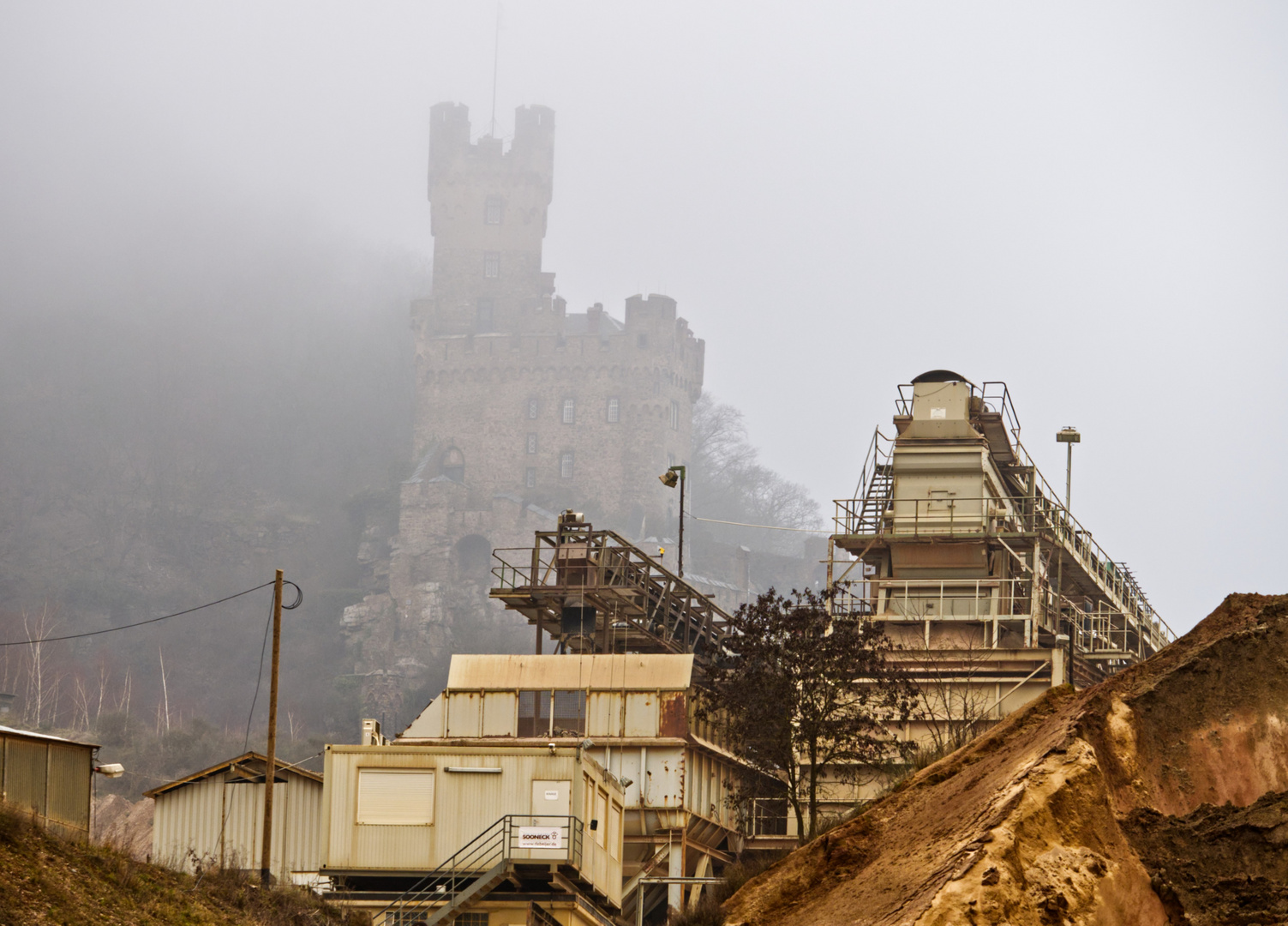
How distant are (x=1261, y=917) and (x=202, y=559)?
157 meters

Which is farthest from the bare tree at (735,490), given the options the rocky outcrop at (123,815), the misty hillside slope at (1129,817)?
the misty hillside slope at (1129,817)

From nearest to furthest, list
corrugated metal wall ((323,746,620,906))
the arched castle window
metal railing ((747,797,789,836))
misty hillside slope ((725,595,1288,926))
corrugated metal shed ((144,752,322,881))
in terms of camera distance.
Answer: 1. misty hillside slope ((725,595,1288,926))
2. corrugated metal wall ((323,746,620,906))
3. corrugated metal shed ((144,752,322,881))
4. metal railing ((747,797,789,836))
5. the arched castle window

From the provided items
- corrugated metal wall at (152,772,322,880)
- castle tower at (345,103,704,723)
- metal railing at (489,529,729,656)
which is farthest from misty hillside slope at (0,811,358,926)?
castle tower at (345,103,704,723)

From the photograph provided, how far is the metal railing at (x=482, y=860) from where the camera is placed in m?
28.8

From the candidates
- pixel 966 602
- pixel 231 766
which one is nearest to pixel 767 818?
pixel 966 602

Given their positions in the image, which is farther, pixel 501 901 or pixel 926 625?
pixel 926 625

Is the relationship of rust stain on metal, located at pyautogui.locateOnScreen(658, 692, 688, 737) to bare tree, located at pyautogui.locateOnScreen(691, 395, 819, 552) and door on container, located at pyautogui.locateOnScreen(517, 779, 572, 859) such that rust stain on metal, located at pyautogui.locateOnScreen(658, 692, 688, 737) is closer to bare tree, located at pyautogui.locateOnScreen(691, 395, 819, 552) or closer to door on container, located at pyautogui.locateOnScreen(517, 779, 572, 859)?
door on container, located at pyautogui.locateOnScreen(517, 779, 572, 859)

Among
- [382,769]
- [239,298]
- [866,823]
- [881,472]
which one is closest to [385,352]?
[239,298]

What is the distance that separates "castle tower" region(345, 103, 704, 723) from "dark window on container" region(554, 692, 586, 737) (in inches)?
3770

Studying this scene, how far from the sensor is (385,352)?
191 metres

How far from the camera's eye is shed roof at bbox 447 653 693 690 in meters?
39.2

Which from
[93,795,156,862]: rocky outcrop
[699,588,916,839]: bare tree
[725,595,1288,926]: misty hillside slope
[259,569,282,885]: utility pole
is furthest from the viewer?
[93,795,156,862]: rocky outcrop

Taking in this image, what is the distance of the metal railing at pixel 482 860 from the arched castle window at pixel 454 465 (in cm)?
11755

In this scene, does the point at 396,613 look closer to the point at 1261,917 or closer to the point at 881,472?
the point at 881,472
